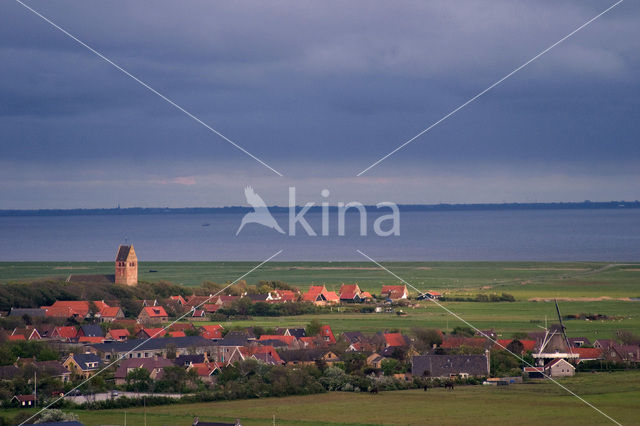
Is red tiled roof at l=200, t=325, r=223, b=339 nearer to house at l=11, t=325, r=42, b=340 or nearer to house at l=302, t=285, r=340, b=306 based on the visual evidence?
house at l=11, t=325, r=42, b=340

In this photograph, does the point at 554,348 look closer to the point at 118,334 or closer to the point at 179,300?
the point at 118,334

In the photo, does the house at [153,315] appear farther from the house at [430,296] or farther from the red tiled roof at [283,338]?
the house at [430,296]

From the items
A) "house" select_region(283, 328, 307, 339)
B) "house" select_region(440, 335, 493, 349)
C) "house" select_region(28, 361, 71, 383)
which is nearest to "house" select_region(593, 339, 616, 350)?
"house" select_region(440, 335, 493, 349)

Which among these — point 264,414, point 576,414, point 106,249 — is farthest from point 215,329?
point 106,249

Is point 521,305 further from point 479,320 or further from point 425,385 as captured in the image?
point 425,385

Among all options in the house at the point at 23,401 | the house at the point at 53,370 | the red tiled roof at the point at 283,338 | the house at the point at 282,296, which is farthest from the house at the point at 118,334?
the house at the point at 282,296

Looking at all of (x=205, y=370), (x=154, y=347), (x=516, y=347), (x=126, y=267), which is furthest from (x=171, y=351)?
(x=126, y=267)
